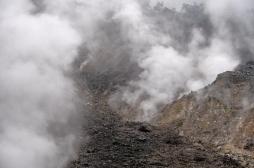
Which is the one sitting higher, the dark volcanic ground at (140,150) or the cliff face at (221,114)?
the cliff face at (221,114)

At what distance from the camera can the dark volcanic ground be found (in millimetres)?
35375

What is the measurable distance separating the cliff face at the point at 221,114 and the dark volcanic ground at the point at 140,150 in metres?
1.57

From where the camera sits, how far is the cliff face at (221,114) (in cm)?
4106

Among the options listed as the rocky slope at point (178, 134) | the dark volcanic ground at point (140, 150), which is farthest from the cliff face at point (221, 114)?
the dark volcanic ground at point (140, 150)

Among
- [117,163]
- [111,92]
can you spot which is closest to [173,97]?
[111,92]

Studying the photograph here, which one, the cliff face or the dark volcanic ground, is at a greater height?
the cliff face

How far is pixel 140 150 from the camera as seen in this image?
37.8 metres

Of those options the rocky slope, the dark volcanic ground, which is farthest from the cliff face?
the dark volcanic ground

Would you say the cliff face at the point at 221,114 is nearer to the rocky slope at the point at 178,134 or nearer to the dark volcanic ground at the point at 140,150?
the rocky slope at the point at 178,134

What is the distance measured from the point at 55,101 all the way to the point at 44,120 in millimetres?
4185

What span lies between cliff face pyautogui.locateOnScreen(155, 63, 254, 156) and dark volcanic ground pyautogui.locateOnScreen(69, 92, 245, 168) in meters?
1.57

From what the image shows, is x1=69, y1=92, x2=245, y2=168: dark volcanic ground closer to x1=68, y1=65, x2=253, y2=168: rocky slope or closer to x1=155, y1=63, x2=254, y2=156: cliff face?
x1=68, y1=65, x2=253, y2=168: rocky slope

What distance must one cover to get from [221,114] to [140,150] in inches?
324

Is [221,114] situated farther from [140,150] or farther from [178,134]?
[140,150]
